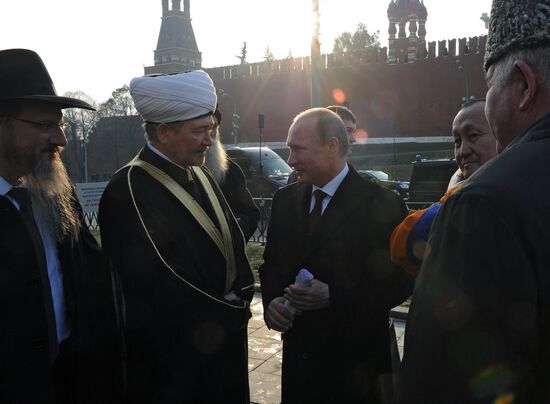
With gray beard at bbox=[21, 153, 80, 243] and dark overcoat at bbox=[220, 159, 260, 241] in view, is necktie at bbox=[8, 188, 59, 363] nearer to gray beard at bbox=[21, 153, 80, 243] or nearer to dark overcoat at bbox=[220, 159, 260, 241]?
gray beard at bbox=[21, 153, 80, 243]

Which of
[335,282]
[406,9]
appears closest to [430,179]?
[335,282]

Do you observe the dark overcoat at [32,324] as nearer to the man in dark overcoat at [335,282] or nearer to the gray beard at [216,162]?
the man in dark overcoat at [335,282]

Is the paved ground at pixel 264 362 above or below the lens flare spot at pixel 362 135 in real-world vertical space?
below

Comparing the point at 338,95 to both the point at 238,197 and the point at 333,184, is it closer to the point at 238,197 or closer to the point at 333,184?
the point at 238,197

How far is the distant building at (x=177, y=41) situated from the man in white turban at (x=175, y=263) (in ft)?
207

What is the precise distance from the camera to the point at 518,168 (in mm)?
978

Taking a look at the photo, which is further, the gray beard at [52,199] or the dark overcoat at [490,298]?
the gray beard at [52,199]

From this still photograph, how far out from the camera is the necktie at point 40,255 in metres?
2.12

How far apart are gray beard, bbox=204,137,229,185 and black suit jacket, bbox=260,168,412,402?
3.24ft

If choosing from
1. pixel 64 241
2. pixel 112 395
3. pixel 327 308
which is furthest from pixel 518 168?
pixel 112 395

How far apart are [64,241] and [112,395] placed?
755 mm

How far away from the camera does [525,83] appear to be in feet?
3.64

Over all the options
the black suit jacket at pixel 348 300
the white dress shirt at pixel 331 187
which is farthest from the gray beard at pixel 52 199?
the white dress shirt at pixel 331 187

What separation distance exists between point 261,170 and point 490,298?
16.1 m
